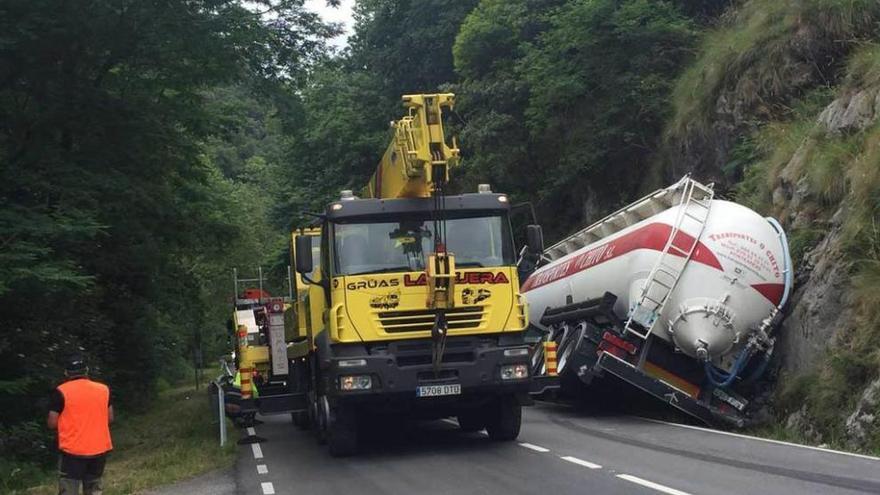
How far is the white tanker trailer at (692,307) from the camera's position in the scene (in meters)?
14.7

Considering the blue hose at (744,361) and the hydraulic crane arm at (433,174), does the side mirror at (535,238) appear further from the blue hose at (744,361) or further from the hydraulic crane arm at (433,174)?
the blue hose at (744,361)

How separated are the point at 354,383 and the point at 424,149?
2.98 m

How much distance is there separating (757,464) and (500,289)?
365 centimetres

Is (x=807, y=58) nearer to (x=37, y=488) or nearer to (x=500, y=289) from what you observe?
(x=500, y=289)

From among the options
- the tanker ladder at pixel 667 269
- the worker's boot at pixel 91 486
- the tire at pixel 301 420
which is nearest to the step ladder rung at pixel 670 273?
the tanker ladder at pixel 667 269

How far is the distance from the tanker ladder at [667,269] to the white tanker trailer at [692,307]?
16 millimetres

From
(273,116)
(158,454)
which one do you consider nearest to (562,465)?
(158,454)

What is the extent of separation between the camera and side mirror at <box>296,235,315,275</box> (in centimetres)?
1206

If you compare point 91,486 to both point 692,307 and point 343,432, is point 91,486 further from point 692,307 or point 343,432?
point 692,307

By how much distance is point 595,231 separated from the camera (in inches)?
737

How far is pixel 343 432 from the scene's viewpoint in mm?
12312

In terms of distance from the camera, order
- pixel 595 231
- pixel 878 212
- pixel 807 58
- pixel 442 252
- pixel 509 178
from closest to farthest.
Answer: pixel 442 252, pixel 878 212, pixel 595 231, pixel 807 58, pixel 509 178

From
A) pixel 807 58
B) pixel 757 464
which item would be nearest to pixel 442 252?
pixel 757 464

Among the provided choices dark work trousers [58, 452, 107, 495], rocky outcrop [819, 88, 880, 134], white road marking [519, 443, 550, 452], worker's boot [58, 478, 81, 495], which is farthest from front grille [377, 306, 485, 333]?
rocky outcrop [819, 88, 880, 134]
